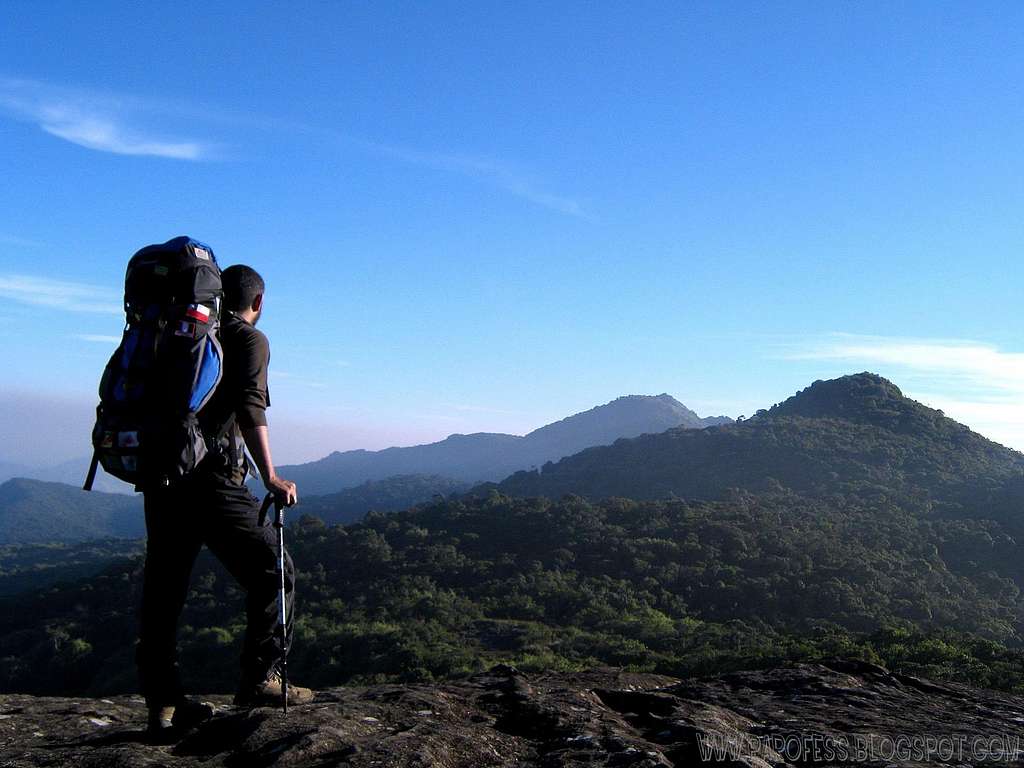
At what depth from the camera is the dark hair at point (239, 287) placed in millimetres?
4188

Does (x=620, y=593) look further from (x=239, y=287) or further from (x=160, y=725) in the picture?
(x=239, y=287)

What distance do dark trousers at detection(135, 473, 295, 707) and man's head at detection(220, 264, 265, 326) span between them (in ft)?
3.15

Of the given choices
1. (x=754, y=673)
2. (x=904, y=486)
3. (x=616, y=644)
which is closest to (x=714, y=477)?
(x=904, y=486)

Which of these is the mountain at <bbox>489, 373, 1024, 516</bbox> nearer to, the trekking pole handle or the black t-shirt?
the trekking pole handle

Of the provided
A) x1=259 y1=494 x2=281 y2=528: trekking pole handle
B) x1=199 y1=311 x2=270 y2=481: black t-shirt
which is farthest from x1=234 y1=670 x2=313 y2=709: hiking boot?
x1=199 y1=311 x2=270 y2=481: black t-shirt

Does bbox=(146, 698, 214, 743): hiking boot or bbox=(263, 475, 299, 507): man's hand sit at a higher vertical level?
bbox=(263, 475, 299, 507): man's hand

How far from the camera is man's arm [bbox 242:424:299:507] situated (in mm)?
3869

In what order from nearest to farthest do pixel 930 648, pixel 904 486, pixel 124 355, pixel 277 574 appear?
1. pixel 124 355
2. pixel 277 574
3. pixel 930 648
4. pixel 904 486

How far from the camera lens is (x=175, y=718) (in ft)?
13.6

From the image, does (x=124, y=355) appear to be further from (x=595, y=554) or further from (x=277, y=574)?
(x=595, y=554)

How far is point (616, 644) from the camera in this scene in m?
36.7

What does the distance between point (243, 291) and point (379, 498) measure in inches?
5867

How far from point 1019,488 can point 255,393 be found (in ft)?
315

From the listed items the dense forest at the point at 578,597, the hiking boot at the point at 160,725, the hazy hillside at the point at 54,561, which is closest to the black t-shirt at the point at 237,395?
the hiking boot at the point at 160,725
